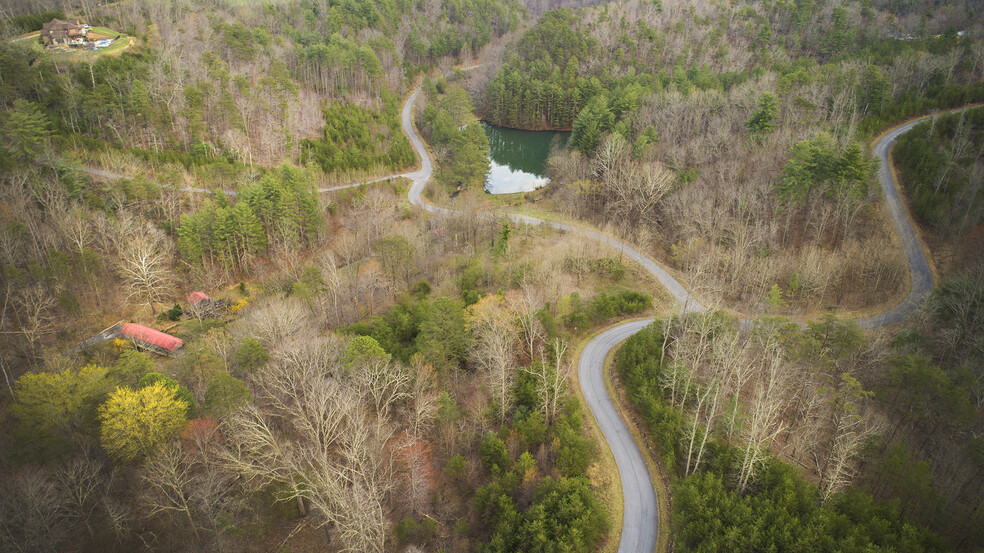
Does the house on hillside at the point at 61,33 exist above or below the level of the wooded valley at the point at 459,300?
above

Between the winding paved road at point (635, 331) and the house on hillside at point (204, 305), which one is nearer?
the winding paved road at point (635, 331)

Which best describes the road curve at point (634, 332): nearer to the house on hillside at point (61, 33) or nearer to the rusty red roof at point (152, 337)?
the rusty red roof at point (152, 337)

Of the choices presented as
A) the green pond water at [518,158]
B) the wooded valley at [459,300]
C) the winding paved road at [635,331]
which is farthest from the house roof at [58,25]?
the green pond water at [518,158]

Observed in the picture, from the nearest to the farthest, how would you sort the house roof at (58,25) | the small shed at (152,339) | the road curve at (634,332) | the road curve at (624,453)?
the road curve at (624,453), the road curve at (634,332), the small shed at (152,339), the house roof at (58,25)

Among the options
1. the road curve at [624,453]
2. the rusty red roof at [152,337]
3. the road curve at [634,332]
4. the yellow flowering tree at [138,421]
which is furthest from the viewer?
the rusty red roof at [152,337]

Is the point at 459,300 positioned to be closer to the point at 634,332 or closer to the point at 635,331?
the point at 634,332

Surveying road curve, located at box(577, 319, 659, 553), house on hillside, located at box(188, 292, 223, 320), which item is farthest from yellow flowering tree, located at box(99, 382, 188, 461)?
road curve, located at box(577, 319, 659, 553)

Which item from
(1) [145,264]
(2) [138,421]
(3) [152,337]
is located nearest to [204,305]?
(3) [152,337]
